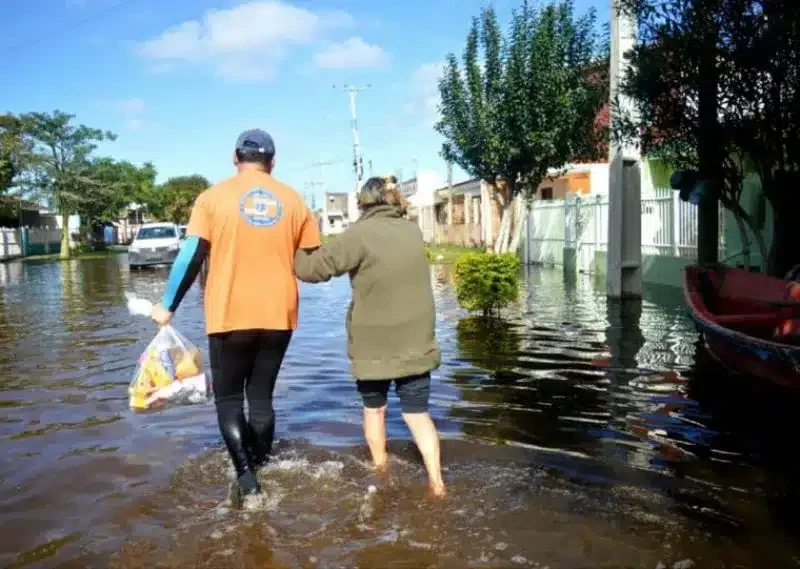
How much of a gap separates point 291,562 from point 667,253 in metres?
13.9

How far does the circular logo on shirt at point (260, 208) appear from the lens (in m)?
4.24

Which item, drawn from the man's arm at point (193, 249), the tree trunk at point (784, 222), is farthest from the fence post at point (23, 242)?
the man's arm at point (193, 249)

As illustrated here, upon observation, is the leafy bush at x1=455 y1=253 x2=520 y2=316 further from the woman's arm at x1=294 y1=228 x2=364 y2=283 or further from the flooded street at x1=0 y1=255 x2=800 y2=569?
the woman's arm at x1=294 y1=228 x2=364 y2=283

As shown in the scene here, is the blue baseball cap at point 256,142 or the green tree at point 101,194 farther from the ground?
Answer: the green tree at point 101,194

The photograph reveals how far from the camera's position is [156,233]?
1242 inches

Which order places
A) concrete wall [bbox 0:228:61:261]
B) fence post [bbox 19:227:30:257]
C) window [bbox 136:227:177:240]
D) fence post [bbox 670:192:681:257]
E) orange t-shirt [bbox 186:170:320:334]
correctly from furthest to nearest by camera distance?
fence post [bbox 19:227:30:257] < concrete wall [bbox 0:228:61:261] < window [bbox 136:227:177:240] < fence post [bbox 670:192:681:257] < orange t-shirt [bbox 186:170:320:334]

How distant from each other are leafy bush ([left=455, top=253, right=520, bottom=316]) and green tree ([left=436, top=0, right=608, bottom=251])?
1047 cm

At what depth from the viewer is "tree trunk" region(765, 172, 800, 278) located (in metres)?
9.83

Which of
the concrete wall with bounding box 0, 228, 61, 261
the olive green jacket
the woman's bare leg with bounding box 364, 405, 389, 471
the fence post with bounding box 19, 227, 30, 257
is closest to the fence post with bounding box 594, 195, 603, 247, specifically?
the woman's bare leg with bounding box 364, 405, 389, 471

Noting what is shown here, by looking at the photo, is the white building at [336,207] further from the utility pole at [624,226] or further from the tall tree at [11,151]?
the utility pole at [624,226]

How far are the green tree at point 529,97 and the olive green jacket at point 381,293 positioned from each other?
56.4ft

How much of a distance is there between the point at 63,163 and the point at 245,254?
2058 inches

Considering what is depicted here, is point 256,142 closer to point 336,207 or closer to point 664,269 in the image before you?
point 664,269

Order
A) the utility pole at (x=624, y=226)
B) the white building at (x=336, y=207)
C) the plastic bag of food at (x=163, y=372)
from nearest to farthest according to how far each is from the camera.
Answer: the plastic bag of food at (x=163, y=372)
the utility pole at (x=624, y=226)
the white building at (x=336, y=207)
